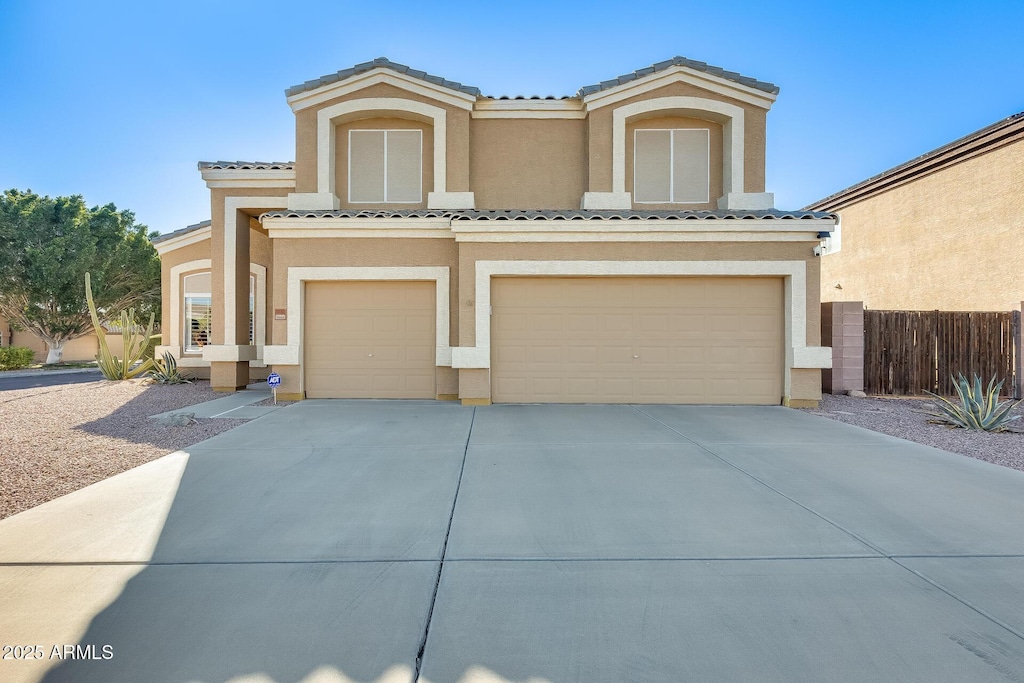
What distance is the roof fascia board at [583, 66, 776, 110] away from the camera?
11789 mm

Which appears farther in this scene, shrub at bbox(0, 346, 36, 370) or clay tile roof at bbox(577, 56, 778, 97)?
shrub at bbox(0, 346, 36, 370)

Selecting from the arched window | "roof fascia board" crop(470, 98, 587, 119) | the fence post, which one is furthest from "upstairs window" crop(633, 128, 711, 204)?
the arched window

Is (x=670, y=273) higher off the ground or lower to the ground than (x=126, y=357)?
higher

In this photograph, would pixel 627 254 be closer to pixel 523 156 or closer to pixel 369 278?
pixel 523 156

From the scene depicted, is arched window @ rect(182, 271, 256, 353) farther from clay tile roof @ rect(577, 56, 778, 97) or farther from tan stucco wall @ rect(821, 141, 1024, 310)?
tan stucco wall @ rect(821, 141, 1024, 310)

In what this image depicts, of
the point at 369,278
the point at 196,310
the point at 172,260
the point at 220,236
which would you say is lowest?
the point at 196,310

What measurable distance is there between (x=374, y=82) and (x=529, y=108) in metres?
3.69

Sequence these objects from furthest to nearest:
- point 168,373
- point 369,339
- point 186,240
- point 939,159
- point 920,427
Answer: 1. point 939,159
2. point 186,240
3. point 168,373
4. point 369,339
5. point 920,427

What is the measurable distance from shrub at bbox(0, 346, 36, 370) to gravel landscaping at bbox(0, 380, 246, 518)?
12400mm

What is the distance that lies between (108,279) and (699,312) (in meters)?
27.0

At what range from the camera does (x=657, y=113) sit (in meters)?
12.1

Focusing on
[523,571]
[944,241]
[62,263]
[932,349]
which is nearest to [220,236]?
[523,571]

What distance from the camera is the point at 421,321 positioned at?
35.9 feet

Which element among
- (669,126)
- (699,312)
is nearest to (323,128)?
(669,126)
